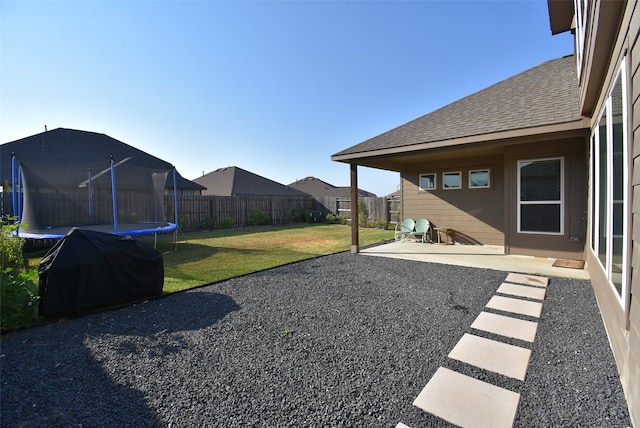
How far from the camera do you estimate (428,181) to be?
833 centimetres

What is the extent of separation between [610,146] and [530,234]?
3681 mm

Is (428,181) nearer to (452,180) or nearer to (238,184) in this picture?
(452,180)

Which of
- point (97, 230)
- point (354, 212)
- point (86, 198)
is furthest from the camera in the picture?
point (86, 198)

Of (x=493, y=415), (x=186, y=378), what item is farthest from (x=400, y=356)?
(x=186, y=378)

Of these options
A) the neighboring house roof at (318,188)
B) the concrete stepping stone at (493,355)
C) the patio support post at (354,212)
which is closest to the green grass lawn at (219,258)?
the patio support post at (354,212)

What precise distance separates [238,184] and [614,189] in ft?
64.8

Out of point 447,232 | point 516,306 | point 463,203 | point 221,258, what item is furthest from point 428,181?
point 221,258

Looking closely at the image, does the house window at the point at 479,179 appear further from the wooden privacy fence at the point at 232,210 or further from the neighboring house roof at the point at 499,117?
the wooden privacy fence at the point at 232,210

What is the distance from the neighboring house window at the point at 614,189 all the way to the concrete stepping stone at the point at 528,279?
35.8 inches

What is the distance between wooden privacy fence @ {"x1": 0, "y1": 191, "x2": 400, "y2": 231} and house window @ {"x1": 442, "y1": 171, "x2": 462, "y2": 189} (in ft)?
16.0

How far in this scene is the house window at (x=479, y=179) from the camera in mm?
7352

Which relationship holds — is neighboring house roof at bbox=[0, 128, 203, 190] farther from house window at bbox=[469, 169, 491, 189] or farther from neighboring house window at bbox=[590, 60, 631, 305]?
neighboring house window at bbox=[590, 60, 631, 305]

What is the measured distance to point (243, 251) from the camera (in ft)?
24.8

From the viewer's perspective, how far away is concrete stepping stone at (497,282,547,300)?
3.67m
